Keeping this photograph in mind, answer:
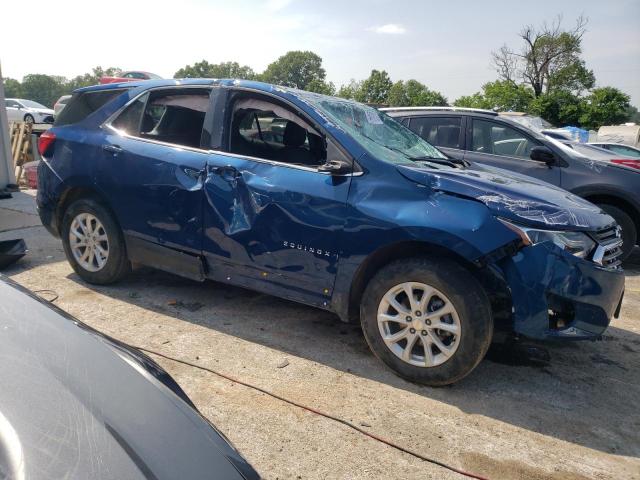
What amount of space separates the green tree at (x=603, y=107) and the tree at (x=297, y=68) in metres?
65.8

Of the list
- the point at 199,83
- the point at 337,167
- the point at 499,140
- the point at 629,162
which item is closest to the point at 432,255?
the point at 337,167

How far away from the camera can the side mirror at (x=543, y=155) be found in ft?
19.9

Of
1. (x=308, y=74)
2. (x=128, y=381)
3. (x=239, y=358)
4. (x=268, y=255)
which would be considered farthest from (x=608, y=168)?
(x=308, y=74)

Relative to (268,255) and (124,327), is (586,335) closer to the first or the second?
(268,255)

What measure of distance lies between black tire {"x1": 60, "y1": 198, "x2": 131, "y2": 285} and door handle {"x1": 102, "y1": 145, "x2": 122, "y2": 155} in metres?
0.46

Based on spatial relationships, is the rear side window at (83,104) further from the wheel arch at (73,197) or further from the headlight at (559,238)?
the headlight at (559,238)

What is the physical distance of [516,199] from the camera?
303cm

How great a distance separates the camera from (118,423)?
1.42 meters

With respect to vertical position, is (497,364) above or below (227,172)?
below

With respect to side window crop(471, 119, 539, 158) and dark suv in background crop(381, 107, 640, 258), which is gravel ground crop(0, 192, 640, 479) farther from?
side window crop(471, 119, 539, 158)

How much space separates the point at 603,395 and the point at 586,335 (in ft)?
1.73

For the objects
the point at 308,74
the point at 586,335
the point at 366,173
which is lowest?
the point at 586,335

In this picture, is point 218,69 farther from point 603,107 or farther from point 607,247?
point 607,247

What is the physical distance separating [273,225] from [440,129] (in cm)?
393
